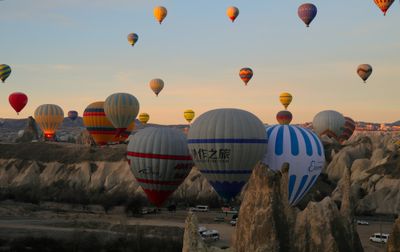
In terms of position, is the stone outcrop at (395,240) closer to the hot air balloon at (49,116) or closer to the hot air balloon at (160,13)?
the hot air balloon at (160,13)

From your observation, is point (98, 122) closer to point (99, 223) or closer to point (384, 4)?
point (99, 223)

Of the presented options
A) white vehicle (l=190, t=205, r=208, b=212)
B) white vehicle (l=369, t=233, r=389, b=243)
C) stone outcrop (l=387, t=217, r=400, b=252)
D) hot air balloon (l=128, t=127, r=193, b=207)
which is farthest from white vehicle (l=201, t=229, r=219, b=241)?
stone outcrop (l=387, t=217, r=400, b=252)

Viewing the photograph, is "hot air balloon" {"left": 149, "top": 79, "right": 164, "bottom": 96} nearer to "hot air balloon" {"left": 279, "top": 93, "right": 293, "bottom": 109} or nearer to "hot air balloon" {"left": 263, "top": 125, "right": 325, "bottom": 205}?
"hot air balloon" {"left": 279, "top": 93, "right": 293, "bottom": 109}

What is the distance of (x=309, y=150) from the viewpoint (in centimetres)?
4131

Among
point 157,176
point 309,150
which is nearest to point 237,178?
point 309,150

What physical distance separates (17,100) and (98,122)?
27455 millimetres

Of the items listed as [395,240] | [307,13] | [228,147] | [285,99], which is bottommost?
[395,240]

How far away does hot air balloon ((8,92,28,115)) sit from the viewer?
4225 inches

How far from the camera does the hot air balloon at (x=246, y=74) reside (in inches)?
3600

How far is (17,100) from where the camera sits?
107688 mm

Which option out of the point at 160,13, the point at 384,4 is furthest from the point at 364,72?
the point at 160,13

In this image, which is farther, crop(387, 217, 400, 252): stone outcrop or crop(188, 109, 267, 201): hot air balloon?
crop(188, 109, 267, 201): hot air balloon

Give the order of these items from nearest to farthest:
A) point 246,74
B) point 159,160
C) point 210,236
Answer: point 210,236 → point 159,160 → point 246,74

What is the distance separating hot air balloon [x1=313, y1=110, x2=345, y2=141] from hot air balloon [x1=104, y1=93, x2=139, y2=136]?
122 feet
